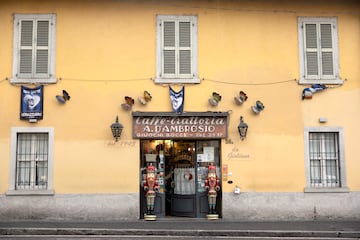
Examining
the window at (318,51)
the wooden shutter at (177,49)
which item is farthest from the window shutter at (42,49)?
the window at (318,51)

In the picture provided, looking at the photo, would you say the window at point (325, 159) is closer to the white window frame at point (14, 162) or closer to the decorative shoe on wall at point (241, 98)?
the decorative shoe on wall at point (241, 98)

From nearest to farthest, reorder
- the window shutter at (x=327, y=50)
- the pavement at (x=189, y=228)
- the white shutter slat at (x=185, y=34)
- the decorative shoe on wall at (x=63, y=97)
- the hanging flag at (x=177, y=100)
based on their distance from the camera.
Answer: the pavement at (x=189, y=228)
the decorative shoe on wall at (x=63, y=97)
the hanging flag at (x=177, y=100)
the white shutter slat at (x=185, y=34)
the window shutter at (x=327, y=50)

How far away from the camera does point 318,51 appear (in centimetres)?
1469

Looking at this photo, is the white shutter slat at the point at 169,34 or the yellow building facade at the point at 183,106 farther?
the white shutter slat at the point at 169,34

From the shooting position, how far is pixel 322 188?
47.3 ft

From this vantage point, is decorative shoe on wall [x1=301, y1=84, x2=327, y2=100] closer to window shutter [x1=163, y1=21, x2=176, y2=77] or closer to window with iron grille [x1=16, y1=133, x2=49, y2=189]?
window shutter [x1=163, y1=21, x2=176, y2=77]

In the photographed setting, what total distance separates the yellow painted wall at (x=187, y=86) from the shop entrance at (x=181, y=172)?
496 mm

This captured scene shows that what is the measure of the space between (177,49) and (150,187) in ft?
12.8

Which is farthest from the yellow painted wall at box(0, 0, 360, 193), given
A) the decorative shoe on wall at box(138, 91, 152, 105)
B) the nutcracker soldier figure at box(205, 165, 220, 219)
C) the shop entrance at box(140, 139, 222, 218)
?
the shop entrance at box(140, 139, 222, 218)

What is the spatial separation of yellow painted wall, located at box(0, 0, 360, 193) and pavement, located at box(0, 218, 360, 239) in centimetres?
106

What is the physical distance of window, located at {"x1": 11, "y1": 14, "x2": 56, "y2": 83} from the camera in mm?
14227

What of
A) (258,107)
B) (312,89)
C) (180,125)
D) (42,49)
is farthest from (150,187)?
(312,89)

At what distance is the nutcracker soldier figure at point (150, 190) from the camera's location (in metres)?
14.1

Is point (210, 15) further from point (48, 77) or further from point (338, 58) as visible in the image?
point (48, 77)
